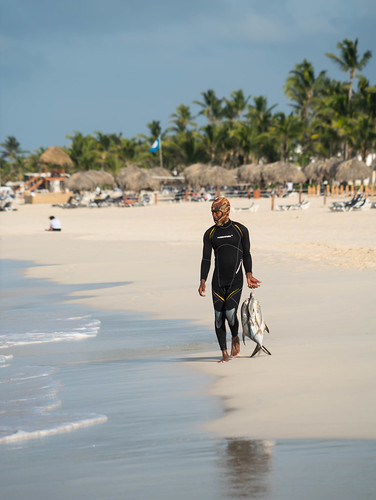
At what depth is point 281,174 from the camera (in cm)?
4747

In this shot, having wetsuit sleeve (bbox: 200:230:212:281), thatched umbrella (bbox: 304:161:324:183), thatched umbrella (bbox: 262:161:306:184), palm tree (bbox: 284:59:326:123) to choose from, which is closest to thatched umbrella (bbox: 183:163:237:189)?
thatched umbrella (bbox: 262:161:306:184)

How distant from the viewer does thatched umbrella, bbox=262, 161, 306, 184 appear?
47438 mm

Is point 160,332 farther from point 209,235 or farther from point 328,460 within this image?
point 328,460

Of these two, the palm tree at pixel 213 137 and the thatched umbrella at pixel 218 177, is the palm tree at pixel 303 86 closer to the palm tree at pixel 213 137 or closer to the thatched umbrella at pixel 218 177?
the palm tree at pixel 213 137

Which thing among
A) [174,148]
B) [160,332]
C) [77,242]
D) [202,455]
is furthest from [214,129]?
[202,455]

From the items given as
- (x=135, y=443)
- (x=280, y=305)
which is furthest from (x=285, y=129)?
(x=135, y=443)

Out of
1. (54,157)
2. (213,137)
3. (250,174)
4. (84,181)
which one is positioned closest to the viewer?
(250,174)

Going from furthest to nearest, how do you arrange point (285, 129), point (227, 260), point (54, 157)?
point (54, 157)
point (285, 129)
point (227, 260)

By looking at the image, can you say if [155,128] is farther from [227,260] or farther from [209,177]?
[227,260]

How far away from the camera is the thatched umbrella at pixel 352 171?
1738 inches

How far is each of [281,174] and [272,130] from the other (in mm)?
8270

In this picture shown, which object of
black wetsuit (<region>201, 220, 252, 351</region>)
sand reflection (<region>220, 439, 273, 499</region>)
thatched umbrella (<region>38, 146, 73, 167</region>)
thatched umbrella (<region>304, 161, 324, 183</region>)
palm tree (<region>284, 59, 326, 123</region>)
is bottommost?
sand reflection (<region>220, 439, 273, 499</region>)

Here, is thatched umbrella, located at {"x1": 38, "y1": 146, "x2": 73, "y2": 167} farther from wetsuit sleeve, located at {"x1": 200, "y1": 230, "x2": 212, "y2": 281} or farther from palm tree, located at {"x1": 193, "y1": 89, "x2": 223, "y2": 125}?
wetsuit sleeve, located at {"x1": 200, "y1": 230, "x2": 212, "y2": 281}

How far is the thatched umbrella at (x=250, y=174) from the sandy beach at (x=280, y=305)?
83.5 feet
